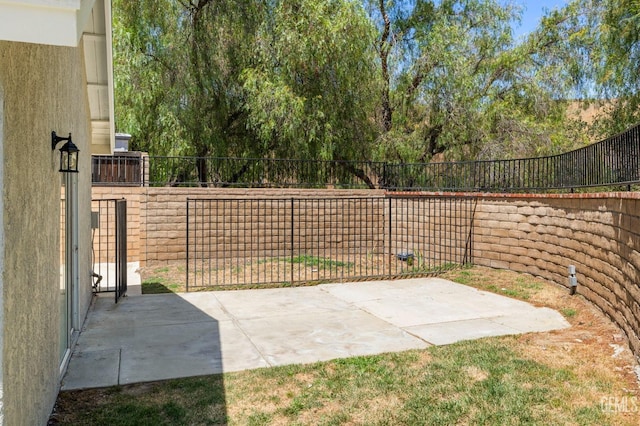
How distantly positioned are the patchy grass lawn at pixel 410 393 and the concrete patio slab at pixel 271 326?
38 cm

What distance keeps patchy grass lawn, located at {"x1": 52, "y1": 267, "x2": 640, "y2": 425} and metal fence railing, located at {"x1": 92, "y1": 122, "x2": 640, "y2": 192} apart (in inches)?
124

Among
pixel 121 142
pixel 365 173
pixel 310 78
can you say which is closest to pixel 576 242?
pixel 365 173

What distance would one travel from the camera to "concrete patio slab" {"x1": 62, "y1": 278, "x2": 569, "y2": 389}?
502 centimetres

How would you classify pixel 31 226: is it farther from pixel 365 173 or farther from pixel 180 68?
pixel 365 173

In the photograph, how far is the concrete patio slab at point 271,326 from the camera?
197 inches

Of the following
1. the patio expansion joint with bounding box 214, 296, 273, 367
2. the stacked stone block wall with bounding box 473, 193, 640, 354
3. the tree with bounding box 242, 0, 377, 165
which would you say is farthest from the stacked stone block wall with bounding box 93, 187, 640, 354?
the patio expansion joint with bounding box 214, 296, 273, 367

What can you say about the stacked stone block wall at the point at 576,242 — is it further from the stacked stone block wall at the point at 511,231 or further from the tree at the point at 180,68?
the tree at the point at 180,68

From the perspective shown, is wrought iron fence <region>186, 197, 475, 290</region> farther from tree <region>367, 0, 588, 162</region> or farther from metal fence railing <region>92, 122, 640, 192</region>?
tree <region>367, 0, 588, 162</region>

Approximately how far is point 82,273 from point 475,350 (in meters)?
4.83

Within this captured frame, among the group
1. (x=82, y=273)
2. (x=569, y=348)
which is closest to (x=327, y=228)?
(x=82, y=273)

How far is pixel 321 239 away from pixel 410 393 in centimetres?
884

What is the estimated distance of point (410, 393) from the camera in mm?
4148

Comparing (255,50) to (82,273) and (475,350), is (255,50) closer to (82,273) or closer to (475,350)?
(82,273)

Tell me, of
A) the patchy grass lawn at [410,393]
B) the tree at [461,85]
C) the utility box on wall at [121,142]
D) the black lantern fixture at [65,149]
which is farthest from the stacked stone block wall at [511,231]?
the black lantern fixture at [65,149]
